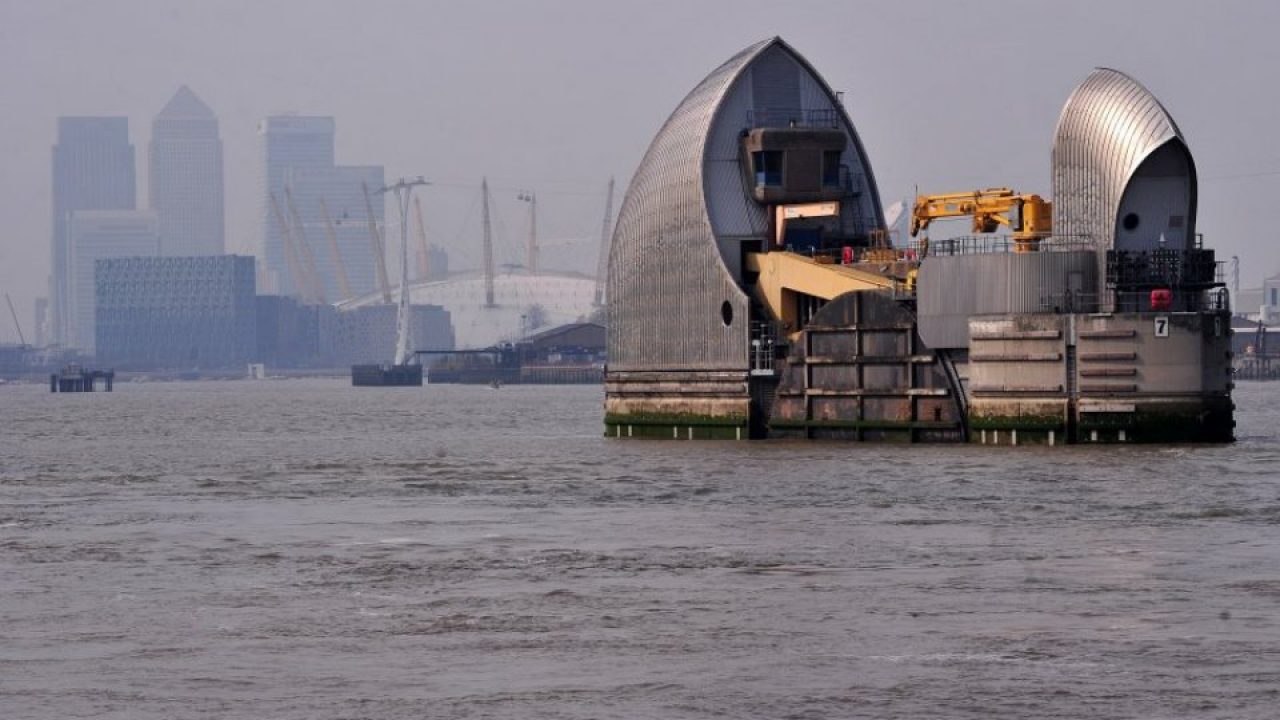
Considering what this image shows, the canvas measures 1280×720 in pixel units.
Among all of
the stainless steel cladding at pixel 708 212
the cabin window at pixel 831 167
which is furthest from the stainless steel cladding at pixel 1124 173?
the cabin window at pixel 831 167

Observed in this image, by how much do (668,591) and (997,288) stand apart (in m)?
40.9

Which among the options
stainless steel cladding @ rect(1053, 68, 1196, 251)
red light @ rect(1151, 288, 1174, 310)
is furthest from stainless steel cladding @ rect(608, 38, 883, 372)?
red light @ rect(1151, 288, 1174, 310)

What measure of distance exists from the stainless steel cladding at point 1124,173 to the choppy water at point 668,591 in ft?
25.6

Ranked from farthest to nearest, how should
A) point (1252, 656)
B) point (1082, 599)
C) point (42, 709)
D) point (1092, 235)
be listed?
point (1092, 235) → point (1082, 599) → point (1252, 656) → point (42, 709)

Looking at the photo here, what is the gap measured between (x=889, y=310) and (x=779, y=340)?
26.3ft

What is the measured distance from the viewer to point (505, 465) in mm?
85875

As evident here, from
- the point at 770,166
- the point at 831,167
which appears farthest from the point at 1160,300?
the point at 831,167

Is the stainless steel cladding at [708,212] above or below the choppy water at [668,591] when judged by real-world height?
above

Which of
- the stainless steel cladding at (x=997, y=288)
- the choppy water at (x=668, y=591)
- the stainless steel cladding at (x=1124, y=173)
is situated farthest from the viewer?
the stainless steel cladding at (x=1124, y=173)

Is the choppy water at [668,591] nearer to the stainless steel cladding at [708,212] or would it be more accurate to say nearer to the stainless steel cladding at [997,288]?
the stainless steel cladding at [997,288]

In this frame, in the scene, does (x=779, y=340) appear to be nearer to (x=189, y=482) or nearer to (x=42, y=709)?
(x=189, y=482)

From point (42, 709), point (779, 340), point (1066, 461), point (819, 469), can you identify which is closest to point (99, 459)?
point (779, 340)

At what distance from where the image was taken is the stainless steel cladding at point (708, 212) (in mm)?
94812

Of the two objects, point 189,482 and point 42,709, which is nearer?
point 42,709
